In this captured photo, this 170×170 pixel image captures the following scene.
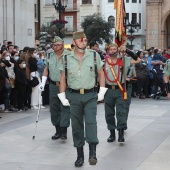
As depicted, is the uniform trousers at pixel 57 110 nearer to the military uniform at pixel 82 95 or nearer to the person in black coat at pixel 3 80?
the military uniform at pixel 82 95

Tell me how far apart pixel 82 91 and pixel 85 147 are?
1878 millimetres

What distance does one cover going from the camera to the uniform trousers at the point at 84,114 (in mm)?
7699

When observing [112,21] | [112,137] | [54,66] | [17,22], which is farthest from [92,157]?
[112,21]

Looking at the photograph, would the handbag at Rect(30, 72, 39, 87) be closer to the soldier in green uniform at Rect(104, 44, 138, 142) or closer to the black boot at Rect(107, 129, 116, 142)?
the soldier in green uniform at Rect(104, 44, 138, 142)

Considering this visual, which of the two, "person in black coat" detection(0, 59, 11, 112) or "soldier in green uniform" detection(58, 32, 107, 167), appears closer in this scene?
"soldier in green uniform" detection(58, 32, 107, 167)

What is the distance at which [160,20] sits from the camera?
48875 mm

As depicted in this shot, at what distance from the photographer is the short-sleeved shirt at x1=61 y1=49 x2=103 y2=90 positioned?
771 centimetres

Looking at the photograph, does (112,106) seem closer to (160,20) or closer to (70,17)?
(160,20)

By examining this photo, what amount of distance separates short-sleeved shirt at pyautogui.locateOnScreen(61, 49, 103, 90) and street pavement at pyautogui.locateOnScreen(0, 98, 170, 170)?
133 cm

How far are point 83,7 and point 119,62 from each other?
55.8 metres

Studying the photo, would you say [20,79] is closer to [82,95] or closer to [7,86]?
[7,86]

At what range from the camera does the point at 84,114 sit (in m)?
7.82

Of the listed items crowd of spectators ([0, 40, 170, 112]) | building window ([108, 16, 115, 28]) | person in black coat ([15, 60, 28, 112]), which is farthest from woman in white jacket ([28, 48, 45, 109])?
building window ([108, 16, 115, 28])

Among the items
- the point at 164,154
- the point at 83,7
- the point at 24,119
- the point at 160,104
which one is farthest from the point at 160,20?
the point at 164,154
